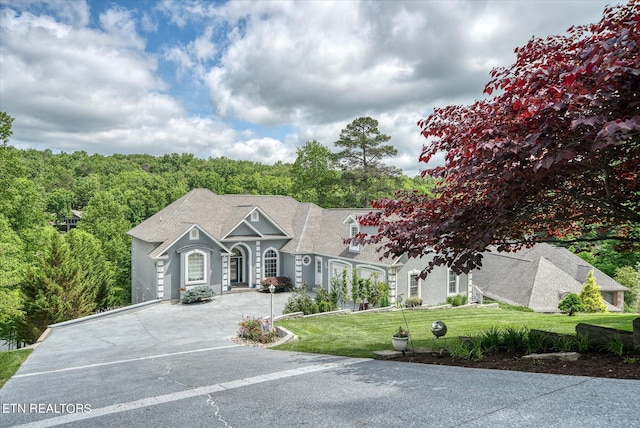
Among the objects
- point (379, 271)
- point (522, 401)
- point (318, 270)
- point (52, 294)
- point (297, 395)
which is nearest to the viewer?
point (522, 401)

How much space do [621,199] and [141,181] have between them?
63.1 metres

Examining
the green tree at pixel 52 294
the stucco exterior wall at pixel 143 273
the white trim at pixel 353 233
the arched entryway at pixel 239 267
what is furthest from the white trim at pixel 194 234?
the white trim at pixel 353 233

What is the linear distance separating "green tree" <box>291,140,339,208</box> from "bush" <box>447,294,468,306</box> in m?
26.6

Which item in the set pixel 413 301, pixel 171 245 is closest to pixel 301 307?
pixel 413 301

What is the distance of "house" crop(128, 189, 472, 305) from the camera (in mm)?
22411

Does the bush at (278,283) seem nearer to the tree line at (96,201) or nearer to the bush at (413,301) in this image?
the bush at (413,301)

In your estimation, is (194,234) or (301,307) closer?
(301,307)

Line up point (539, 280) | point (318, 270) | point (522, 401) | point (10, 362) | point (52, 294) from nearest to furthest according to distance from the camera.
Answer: point (522, 401) < point (10, 362) < point (52, 294) < point (539, 280) < point (318, 270)

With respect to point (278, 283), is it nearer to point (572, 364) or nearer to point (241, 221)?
point (241, 221)

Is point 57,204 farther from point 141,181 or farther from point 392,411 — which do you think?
point 392,411

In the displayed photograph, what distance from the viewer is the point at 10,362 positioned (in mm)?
11727

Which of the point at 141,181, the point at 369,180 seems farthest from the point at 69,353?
the point at 141,181

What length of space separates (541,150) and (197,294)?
2089 centimetres

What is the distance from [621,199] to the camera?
6934 mm
